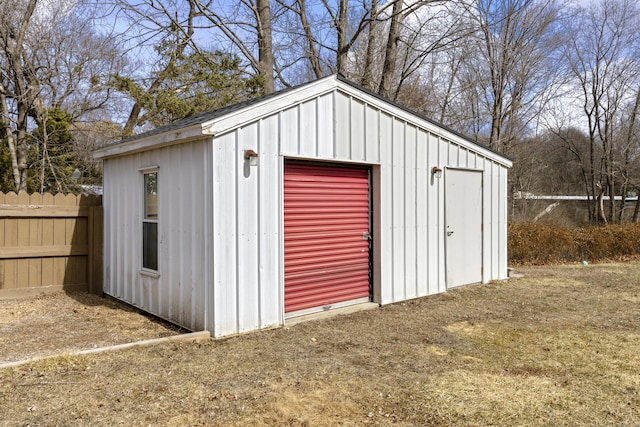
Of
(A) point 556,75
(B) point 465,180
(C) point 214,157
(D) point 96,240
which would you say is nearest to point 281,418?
(C) point 214,157

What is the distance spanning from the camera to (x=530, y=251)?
12.2 metres

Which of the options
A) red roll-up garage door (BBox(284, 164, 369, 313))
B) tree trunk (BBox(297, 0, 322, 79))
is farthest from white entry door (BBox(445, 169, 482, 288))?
tree trunk (BBox(297, 0, 322, 79))

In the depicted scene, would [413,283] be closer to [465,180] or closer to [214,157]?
[465,180]

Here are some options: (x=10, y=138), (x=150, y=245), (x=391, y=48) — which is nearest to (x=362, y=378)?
(x=150, y=245)

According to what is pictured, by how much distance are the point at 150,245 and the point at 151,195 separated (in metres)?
0.67

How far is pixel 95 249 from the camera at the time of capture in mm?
7492

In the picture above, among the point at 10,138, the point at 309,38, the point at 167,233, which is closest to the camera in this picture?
the point at 167,233

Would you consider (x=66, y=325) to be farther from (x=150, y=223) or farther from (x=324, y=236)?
(x=324, y=236)

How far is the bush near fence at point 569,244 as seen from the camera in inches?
482

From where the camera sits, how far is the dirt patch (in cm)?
471

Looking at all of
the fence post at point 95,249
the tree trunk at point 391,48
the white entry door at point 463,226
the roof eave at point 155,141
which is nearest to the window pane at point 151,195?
the roof eave at point 155,141

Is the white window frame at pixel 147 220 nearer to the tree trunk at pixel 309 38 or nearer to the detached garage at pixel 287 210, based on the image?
the detached garage at pixel 287 210

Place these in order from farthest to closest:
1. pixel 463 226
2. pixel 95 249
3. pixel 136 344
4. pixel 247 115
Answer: pixel 463 226 → pixel 95 249 → pixel 247 115 → pixel 136 344

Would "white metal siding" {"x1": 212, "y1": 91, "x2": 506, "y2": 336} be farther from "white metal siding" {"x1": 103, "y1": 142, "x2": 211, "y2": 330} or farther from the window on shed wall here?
the window on shed wall
